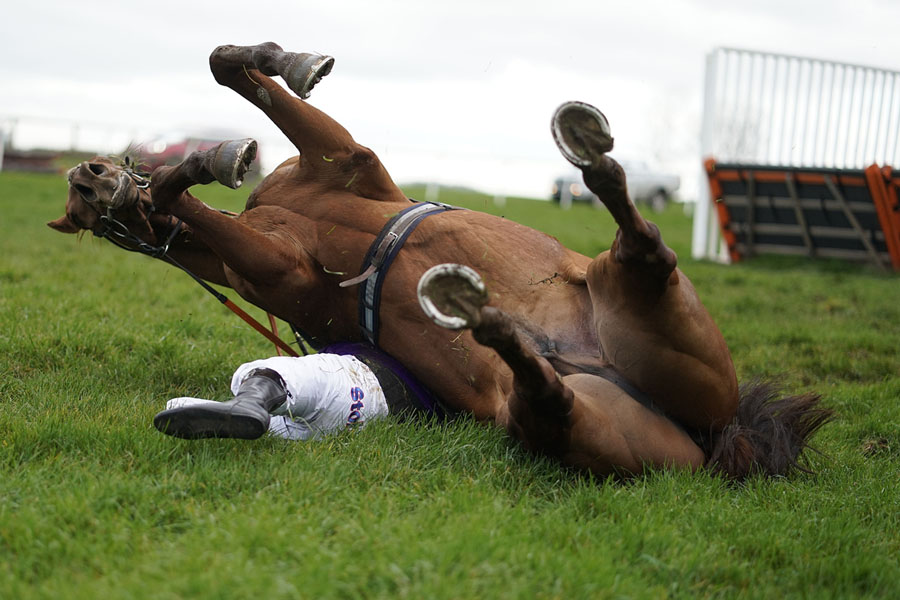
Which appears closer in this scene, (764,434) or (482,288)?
(482,288)

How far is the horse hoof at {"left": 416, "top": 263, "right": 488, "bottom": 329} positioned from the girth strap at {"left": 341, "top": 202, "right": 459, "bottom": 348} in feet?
2.90

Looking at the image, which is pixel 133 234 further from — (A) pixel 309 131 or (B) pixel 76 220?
(A) pixel 309 131

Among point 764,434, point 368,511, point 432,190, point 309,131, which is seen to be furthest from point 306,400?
point 432,190

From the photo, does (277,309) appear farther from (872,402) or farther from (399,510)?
(872,402)

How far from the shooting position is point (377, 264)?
3203mm

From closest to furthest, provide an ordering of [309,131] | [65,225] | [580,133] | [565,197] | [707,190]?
[580,133] → [309,131] → [65,225] → [707,190] → [565,197]

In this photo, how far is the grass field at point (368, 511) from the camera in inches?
78.0

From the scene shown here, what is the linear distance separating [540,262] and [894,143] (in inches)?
362

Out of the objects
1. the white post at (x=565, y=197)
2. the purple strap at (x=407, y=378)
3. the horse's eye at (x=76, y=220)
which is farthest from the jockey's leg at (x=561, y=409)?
the white post at (x=565, y=197)

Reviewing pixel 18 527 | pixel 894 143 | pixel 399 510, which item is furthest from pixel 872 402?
pixel 894 143

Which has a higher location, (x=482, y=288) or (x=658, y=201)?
(x=482, y=288)

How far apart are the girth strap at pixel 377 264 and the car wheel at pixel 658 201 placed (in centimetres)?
2376

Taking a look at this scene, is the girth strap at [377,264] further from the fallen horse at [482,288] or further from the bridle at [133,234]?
the bridle at [133,234]

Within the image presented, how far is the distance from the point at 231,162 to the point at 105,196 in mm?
529
